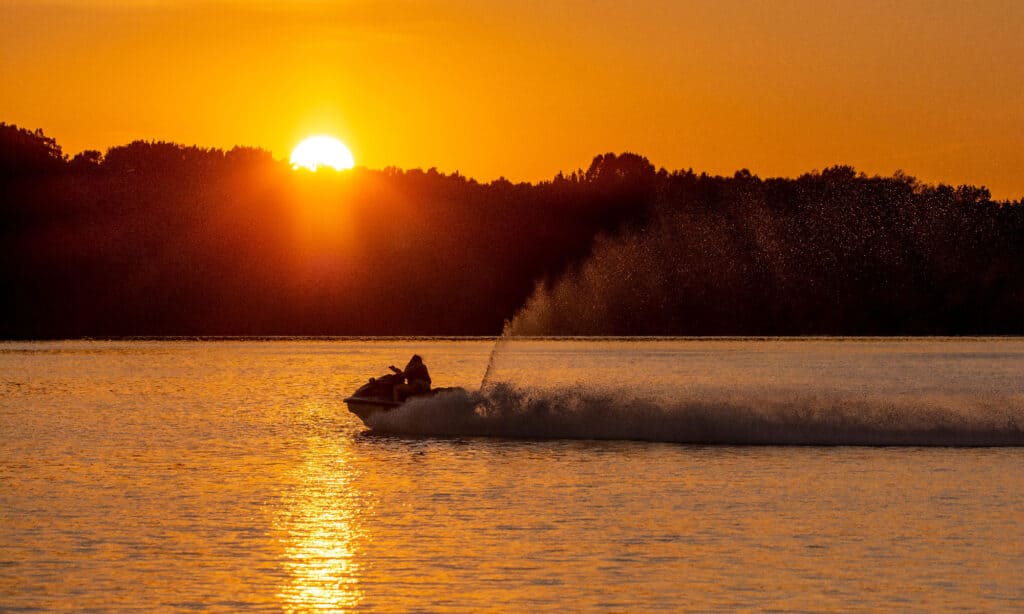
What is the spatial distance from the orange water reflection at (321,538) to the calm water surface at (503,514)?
7 centimetres

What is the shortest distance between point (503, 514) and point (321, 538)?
4.22 metres

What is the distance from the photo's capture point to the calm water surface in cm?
2359

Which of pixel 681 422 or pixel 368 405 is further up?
pixel 368 405

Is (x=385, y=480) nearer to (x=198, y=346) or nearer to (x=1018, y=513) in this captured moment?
(x=1018, y=513)

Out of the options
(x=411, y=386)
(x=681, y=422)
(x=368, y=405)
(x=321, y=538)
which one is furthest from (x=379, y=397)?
(x=321, y=538)

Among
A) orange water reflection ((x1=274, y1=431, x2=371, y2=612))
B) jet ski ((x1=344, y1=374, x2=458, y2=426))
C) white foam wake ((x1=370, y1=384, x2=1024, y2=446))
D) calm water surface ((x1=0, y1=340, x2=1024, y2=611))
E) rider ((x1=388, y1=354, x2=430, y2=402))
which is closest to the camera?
orange water reflection ((x1=274, y1=431, x2=371, y2=612))

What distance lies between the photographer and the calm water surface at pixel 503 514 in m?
23.6

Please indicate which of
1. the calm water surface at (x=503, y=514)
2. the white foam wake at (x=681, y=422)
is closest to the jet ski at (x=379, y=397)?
the white foam wake at (x=681, y=422)

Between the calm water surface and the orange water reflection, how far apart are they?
0.23 ft

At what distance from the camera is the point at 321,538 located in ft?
93.4

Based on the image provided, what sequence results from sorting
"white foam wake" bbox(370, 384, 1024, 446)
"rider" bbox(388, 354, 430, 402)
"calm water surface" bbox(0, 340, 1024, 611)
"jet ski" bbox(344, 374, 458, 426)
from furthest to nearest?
"jet ski" bbox(344, 374, 458, 426), "rider" bbox(388, 354, 430, 402), "white foam wake" bbox(370, 384, 1024, 446), "calm water surface" bbox(0, 340, 1024, 611)

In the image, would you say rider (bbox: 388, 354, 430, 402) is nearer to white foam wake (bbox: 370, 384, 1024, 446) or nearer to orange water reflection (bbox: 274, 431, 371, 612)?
white foam wake (bbox: 370, 384, 1024, 446)

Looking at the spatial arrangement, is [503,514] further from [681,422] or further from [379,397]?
[681,422]

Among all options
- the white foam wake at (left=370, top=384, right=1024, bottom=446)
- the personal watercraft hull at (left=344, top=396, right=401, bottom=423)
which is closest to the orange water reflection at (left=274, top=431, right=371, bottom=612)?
the personal watercraft hull at (left=344, top=396, right=401, bottom=423)
